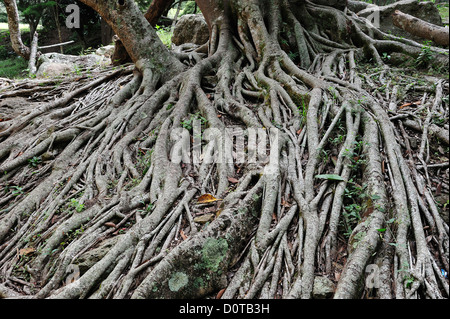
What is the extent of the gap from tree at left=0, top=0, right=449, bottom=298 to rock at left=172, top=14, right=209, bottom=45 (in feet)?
7.97

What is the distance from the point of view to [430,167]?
2.55 m

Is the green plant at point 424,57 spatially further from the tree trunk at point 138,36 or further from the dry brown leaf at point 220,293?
the dry brown leaf at point 220,293

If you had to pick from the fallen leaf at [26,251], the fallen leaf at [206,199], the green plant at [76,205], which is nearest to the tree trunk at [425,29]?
the fallen leaf at [206,199]

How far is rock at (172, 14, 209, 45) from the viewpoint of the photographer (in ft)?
23.7

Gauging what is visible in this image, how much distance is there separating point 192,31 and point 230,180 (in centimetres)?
574

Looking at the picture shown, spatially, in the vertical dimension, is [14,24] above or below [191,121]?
above

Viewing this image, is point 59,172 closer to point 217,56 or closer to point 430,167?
point 217,56

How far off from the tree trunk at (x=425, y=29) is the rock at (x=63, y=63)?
19.7ft

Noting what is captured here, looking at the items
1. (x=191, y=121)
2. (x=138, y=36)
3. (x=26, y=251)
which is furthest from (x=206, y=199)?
(x=138, y=36)

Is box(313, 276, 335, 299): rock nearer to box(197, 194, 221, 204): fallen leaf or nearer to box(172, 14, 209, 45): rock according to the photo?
box(197, 194, 221, 204): fallen leaf

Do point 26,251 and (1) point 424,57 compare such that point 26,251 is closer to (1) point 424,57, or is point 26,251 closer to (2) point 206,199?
(2) point 206,199

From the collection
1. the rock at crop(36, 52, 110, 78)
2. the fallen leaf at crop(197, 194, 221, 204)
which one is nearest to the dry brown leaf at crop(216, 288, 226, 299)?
the fallen leaf at crop(197, 194, 221, 204)

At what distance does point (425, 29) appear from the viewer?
246 centimetres
